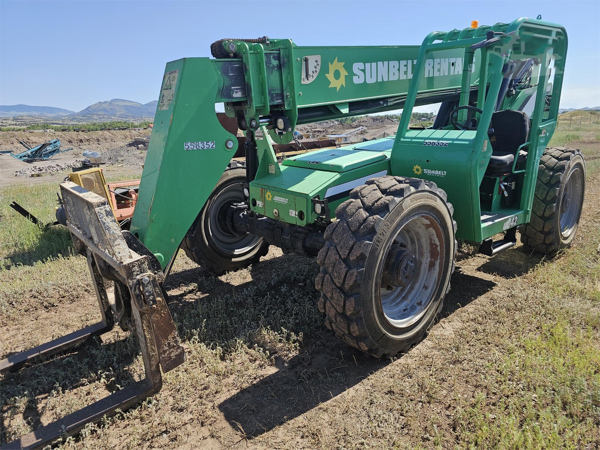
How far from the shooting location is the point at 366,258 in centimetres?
316

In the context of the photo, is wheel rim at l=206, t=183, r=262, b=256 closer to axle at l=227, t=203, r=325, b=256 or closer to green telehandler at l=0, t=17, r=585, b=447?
green telehandler at l=0, t=17, r=585, b=447

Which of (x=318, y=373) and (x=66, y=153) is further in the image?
(x=66, y=153)

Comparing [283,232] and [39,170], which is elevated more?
[283,232]

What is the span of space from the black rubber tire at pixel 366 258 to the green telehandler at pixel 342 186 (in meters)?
0.01

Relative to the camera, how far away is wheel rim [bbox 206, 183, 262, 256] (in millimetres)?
5195

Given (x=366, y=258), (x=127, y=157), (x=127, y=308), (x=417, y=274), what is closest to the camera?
(x=366, y=258)

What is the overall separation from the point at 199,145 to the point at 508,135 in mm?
3603

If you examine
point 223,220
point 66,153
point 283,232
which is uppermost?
point 283,232

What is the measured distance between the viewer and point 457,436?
2.79 metres

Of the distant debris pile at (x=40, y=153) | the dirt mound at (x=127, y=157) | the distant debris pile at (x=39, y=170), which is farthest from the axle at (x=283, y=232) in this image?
the distant debris pile at (x=40, y=153)

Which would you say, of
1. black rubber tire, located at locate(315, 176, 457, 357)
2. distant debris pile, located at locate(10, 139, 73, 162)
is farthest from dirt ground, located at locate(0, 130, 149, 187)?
black rubber tire, located at locate(315, 176, 457, 357)

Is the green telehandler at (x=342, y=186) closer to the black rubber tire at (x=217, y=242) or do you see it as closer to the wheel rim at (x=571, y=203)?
the black rubber tire at (x=217, y=242)

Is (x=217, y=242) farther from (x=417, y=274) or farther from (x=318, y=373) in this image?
(x=417, y=274)

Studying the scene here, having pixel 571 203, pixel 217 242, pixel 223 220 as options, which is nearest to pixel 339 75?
pixel 223 220
